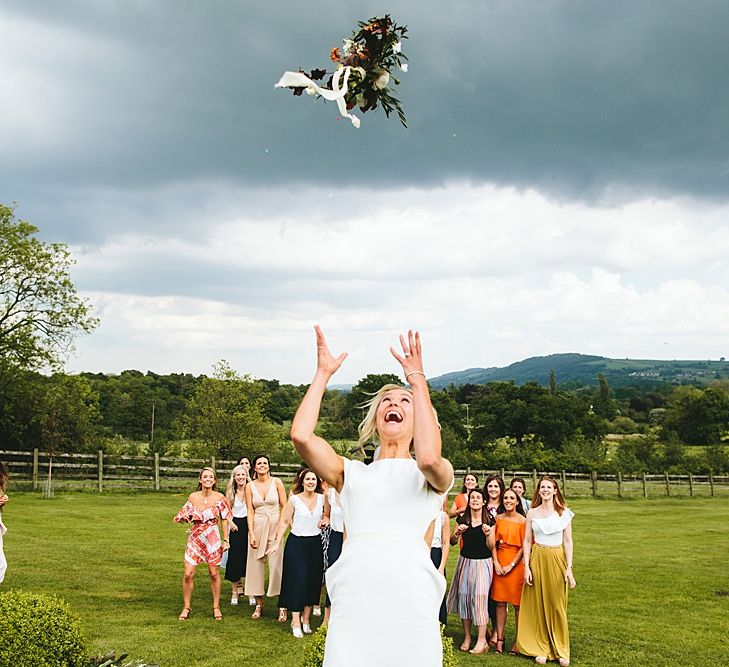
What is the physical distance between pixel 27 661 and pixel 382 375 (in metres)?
47.7

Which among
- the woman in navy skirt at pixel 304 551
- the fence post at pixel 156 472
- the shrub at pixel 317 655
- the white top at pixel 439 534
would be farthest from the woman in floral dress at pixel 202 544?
the fence post at pixel 156 472

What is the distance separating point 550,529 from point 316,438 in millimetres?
7142

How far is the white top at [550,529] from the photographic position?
991 centimetres

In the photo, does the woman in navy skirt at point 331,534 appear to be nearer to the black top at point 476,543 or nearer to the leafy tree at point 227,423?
the black top at point 476,543

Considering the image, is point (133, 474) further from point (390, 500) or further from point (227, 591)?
A: point (390, 500)

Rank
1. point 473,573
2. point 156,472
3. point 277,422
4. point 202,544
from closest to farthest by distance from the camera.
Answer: point 473,573, point 202,544, point 156,472, point 277,422

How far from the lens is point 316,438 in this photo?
3.57m

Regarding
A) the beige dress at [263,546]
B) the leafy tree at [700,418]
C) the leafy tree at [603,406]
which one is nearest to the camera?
the beige dress at [263,546]

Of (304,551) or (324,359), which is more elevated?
(324,359)

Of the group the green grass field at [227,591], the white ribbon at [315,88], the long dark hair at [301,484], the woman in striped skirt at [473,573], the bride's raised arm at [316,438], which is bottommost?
the green grass field at [227,591]

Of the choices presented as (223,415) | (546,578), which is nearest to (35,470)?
(223,415)

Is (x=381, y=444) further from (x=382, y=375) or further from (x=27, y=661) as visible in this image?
(x=382, y=375)

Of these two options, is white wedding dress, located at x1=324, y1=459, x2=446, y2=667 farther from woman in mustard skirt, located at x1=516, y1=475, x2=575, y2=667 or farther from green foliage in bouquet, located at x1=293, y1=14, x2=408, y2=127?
woman in mustard skirt, located at x1=516, y1=475, x2=575, y2=667

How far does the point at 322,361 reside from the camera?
3.87m
